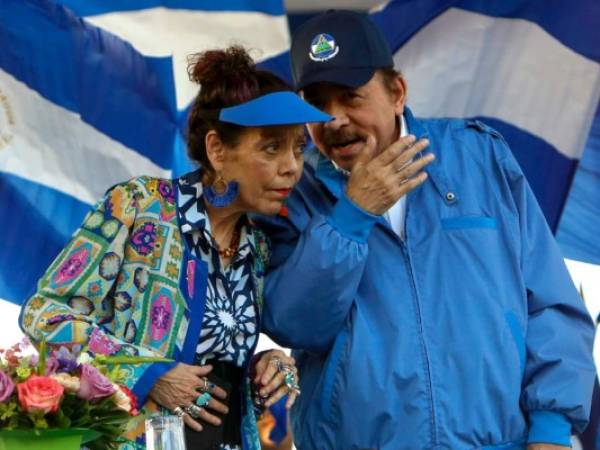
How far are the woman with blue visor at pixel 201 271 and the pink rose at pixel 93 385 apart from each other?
0.48m

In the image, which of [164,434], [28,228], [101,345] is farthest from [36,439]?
[28,228]

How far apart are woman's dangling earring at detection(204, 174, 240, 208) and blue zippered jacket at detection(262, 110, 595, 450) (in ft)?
0.59

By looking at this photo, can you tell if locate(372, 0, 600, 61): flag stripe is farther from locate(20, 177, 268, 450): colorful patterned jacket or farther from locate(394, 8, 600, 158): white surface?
locate(20, 177, 268, 450): colorful patterned jacket

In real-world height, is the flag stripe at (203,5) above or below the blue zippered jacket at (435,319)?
above

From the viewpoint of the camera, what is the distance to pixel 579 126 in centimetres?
375

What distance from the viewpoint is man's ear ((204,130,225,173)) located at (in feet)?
9.39

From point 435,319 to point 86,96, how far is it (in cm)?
128

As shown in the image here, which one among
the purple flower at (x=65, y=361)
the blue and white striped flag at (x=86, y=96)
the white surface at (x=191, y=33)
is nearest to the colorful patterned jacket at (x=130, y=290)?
the purple flower at (x=65, y=361)

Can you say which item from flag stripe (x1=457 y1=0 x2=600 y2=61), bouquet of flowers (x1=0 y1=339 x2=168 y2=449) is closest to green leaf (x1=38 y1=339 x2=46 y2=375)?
bouquet of flowers (x1=0 y1=339 x2=168 y2=449)

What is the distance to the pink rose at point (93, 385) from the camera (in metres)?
2.02

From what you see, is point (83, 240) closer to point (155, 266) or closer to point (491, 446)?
point (155, 266)

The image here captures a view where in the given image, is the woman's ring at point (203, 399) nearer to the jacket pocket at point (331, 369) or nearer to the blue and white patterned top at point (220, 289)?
the blue and white patterned top at point (220, 289)

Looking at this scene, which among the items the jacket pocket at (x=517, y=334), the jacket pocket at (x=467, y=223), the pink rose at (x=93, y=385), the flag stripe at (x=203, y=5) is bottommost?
the jacket pocket at (x=517, y=334)

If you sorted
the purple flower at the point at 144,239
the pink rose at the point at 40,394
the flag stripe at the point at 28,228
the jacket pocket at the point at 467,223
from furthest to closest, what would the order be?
1. the flag stripe at the point at 28,228
2. the jacket pocket at the point at 467,223
3. the purple flower at the point at 144,239
4. the pink rose at the point at 40,394
